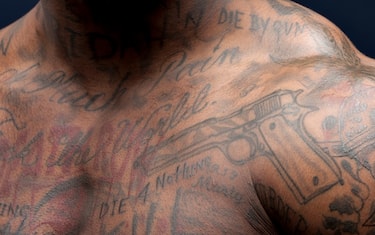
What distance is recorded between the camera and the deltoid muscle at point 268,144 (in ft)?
3.53

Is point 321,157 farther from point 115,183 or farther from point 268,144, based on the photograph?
point 115,183

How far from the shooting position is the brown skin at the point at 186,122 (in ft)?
3.55

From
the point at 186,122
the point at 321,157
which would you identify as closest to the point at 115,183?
the point at 186,122

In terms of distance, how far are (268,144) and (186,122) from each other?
12 centimetres

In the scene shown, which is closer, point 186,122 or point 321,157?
point 321,157

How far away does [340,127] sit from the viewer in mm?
1075

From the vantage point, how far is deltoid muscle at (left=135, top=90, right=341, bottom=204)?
1075mm

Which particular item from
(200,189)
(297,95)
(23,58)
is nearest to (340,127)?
(297,95)

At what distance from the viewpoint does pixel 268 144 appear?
1108 millimetres

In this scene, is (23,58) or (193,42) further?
(23,58)

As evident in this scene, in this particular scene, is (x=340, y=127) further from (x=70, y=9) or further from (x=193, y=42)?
(x=70, y=9)

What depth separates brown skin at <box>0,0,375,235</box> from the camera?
1082 millimetres

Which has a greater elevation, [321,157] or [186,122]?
[186,122]

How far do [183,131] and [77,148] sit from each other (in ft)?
0.55
